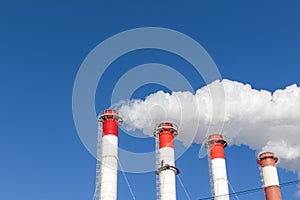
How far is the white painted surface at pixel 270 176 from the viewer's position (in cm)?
4416

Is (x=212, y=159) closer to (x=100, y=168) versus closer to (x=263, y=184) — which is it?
(x=263, y=184)

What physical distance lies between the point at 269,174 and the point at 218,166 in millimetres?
5378

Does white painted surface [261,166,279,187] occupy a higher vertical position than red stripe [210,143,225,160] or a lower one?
lower

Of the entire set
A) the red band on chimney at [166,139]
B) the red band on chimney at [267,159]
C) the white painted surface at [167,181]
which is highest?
the red band on chimney at [166,139]

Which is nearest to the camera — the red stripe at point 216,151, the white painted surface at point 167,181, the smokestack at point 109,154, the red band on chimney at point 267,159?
the smokestack at point 109,154

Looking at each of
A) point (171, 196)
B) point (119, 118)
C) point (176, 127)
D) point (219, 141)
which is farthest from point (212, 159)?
point (119, 118)

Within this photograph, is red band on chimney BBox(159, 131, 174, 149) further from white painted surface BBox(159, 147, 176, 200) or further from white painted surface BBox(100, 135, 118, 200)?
white painted surface BBox(100, 135, 118, 200)

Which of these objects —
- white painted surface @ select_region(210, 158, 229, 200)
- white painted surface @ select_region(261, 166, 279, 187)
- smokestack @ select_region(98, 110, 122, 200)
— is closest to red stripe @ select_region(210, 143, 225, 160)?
white painted surface @ select_region(210, 158, 229, 200)

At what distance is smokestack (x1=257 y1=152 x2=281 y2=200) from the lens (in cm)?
4325

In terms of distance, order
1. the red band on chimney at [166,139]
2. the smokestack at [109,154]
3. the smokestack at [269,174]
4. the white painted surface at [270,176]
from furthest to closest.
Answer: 1. the white painted surface at [270,176]
2. the red band on chimney at [166,139]
3. the smokestack at [269,174]
4. the smokestack at [109,154]

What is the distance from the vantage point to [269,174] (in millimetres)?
44969

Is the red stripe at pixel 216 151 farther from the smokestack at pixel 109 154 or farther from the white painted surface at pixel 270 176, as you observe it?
the smokestack at pixel 109 154

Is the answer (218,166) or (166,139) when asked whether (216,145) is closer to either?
(218,166)

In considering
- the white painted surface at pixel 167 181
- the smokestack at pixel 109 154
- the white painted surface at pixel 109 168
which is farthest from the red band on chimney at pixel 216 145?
the white painted surface at pixel 109 168
